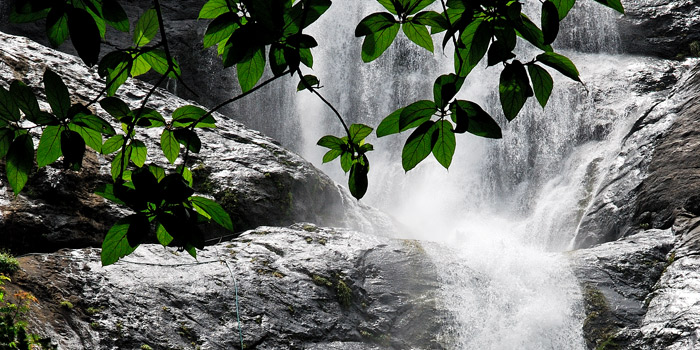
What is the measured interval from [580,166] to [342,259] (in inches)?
276

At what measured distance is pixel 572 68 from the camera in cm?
85

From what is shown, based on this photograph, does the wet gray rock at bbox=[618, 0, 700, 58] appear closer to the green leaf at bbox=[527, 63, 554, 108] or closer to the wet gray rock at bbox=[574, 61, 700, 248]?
the wet gray rock at bbox=[574, 61, 700, 248]

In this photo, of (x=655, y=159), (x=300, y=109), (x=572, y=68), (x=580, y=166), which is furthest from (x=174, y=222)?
(x=300, y=109)

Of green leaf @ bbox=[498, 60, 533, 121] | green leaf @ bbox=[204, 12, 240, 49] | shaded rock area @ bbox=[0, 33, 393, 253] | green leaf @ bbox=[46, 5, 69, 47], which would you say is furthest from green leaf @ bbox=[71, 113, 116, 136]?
shaded rock area @ bbox=[0, 33, 393, 253]

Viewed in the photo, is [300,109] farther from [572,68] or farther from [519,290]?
[572,68]

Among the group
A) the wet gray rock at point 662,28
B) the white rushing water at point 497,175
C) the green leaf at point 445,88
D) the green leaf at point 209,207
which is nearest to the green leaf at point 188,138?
the green leaf at point 209,207

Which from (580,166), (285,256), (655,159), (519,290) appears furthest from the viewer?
(580,166)

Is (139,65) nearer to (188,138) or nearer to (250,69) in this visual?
(188,138)

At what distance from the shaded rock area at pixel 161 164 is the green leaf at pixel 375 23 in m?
6.04

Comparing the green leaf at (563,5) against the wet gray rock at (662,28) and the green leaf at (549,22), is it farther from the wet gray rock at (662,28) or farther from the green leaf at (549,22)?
the wet gray rock at (662,28)

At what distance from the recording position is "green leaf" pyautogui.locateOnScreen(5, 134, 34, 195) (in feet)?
3.04

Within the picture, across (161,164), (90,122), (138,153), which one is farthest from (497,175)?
(90,122)

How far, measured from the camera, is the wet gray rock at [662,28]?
14.2 metres

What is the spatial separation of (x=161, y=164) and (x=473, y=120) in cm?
723
